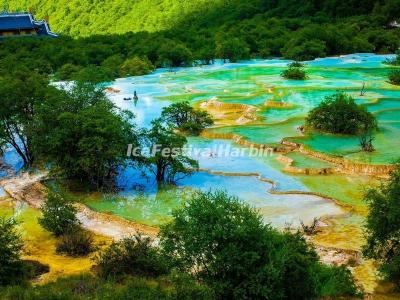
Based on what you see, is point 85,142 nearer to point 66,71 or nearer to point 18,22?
point 66,71

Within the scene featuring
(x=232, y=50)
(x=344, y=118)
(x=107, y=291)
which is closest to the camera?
(x=107, y=291)

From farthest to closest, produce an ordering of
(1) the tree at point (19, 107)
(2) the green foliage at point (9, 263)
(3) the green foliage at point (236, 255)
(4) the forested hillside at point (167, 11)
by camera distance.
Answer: (4) the forested hillside at point (167, 11) < (1) the tree at point (19, 107) < (2) the green foliage at point (9, 263) < (3) the green foliage at point (236, 255)

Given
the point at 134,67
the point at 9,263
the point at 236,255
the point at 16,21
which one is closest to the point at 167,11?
the point at 16,21

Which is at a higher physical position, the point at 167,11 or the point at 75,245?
the point at 167,11

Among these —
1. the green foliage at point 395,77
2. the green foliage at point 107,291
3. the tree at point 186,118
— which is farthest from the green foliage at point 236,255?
the green foliage at point 395,77

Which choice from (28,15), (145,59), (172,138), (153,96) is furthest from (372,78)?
(28,15)

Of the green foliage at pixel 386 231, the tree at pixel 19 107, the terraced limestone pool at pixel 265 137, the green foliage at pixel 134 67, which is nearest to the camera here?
the green foliage at pixel 386 231

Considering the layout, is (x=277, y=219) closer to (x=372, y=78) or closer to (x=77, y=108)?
→ (x=77, y=108)

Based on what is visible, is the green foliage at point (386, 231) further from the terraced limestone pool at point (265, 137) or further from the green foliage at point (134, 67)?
the green foliage at point (134, 67)
